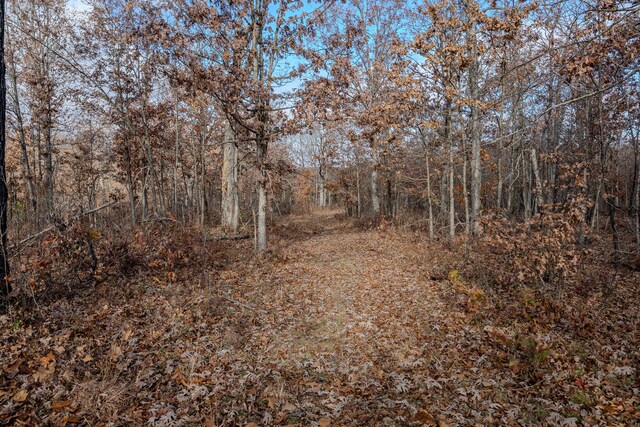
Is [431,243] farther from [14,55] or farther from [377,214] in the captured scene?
[14,55]

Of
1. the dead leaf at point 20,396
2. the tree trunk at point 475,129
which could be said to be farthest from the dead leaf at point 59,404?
the tree trunk at point 475,129

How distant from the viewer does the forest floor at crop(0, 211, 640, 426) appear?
4254mm

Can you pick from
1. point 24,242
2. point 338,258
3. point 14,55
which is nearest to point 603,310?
point 338,258

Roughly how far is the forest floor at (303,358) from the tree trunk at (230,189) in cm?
722

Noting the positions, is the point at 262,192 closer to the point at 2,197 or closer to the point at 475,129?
the point at 2,197

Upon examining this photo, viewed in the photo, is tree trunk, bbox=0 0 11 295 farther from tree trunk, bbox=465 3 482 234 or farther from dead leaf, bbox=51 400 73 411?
tree trunk, bbox=465 3 482 234

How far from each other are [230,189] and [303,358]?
11.7 metres

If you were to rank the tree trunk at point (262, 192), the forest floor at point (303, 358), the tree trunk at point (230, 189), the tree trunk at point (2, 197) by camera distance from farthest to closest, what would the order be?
the tree trunk at point (230, 189)
the tree trunk at point (262, 192)
the tree trunk at point (2, 197)
the forest floor at point (303, 358)

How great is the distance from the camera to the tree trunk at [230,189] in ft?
50.8

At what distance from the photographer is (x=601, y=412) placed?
4.31 meters

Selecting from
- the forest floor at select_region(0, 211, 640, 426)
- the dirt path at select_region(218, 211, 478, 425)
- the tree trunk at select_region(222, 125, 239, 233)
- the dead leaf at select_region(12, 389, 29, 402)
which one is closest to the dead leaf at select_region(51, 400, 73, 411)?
the forest floor at select_region(0, 211, 640, 426)

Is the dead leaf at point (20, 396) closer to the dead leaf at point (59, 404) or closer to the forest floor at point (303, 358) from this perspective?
the forest floor at point (303, 358)

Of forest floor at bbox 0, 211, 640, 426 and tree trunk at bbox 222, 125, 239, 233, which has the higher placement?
tree trunk at bbox 222, 125, 239, 233

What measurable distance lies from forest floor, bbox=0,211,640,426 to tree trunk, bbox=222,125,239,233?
7.22 meters
